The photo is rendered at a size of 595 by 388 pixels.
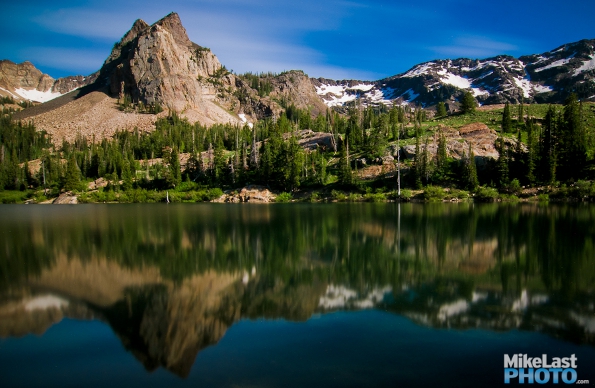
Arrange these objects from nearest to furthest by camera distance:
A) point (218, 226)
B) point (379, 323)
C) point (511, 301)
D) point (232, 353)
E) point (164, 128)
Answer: point (232, 353)
point (379, 323)
point (511, 301)
point (218, 226)
point (164, 128)

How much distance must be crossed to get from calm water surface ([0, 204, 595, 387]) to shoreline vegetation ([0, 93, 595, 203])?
4773 centimetres

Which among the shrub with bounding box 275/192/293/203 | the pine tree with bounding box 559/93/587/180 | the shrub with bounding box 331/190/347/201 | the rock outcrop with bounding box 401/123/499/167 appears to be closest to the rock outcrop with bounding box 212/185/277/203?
the shrub with bounding box 275/192/293/203

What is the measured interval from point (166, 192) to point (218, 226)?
5517cm

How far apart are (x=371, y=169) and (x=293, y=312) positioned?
6806cm

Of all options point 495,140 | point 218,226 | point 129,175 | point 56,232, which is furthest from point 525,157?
point 129,175

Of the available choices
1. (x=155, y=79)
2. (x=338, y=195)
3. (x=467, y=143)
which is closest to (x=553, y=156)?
(x=467, y=143)

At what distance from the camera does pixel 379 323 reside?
983cm

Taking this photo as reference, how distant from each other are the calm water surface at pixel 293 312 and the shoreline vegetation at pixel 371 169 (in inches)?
1879

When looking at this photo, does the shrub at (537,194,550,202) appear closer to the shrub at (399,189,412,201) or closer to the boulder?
the shrub at (399,189,412,201)

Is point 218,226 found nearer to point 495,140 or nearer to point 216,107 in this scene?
point 495,140

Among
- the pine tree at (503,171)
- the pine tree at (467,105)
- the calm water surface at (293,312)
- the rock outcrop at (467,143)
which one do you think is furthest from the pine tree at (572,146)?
the calm water surface at (293,312)

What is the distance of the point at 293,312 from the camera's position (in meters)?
10.9

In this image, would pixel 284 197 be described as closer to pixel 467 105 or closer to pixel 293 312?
pixel 467 105

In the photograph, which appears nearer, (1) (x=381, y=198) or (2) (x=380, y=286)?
(2) (x=380, y=286)
